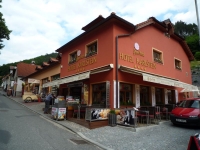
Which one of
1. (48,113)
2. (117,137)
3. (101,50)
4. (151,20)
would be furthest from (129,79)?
(48,113)

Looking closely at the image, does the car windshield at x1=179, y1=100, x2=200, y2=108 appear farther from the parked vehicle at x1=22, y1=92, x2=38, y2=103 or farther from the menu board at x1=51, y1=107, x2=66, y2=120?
the parked vehicle at x1=22, y1=92, x2=38, y2=103

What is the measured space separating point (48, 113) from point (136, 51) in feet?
28.8

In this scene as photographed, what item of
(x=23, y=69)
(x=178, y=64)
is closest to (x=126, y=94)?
(x=178, y=64)

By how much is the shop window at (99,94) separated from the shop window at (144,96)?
3.23 metres

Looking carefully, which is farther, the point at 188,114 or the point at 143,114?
the point at 143,114

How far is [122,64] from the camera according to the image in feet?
35.6

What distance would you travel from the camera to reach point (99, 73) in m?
11.3

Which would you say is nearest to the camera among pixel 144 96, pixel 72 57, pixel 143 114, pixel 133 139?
pixel 133 139

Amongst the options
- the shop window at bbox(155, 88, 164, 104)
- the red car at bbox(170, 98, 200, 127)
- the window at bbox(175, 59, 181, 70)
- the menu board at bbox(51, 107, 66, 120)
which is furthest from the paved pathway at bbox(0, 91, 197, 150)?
the window at bbox(175, 59, 181, 70)

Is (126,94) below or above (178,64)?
below

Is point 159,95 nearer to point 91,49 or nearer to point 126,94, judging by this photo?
point 126,94

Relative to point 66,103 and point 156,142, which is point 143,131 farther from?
point 66,103

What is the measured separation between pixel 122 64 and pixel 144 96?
376 centimetres

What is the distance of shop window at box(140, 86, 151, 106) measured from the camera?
12409 millimetres
